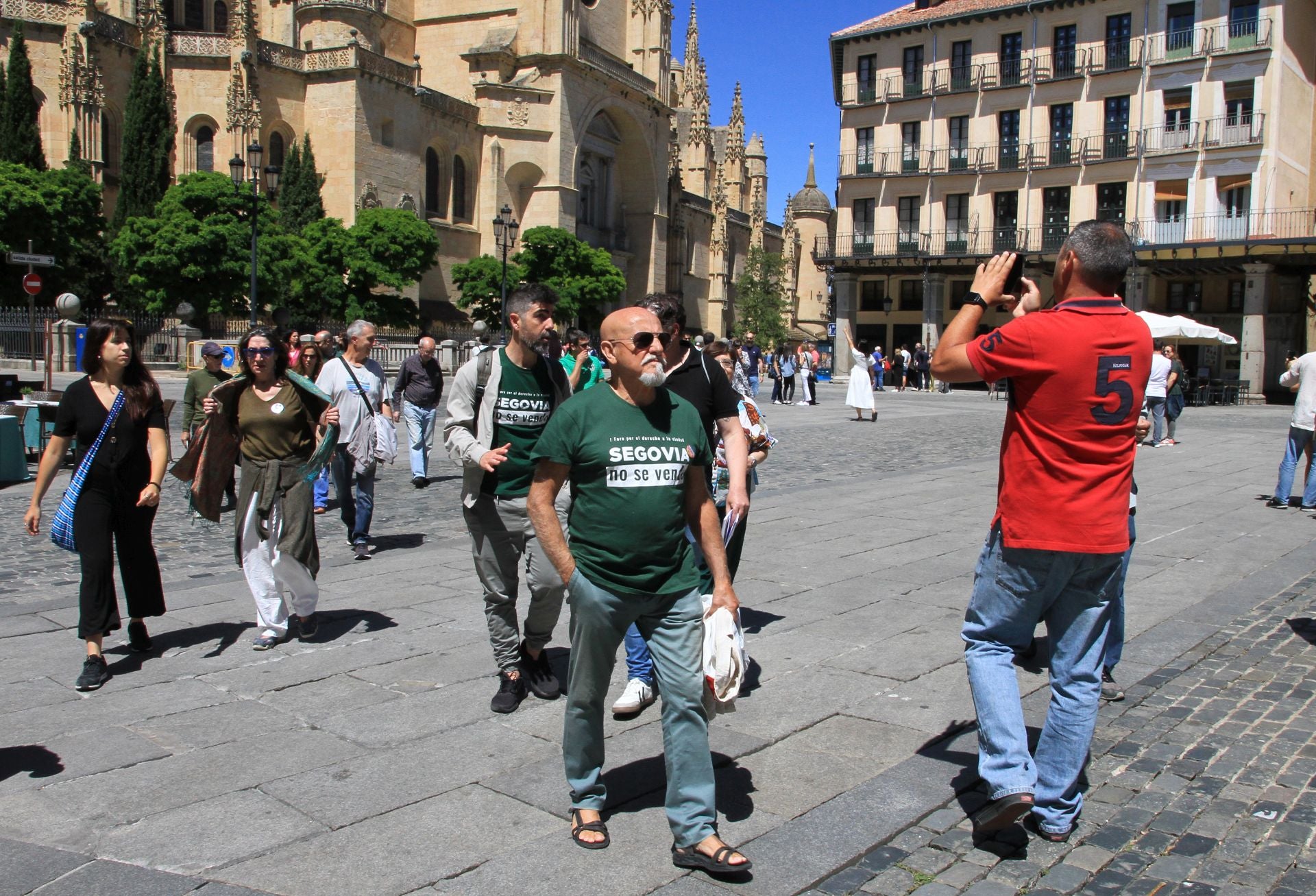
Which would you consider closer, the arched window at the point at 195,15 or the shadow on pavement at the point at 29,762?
the shadow on pavement at the point at 29,762

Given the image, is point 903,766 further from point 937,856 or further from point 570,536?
point 570,536

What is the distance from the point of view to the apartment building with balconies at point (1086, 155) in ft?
121

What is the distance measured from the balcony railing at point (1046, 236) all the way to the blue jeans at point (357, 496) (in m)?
31.4

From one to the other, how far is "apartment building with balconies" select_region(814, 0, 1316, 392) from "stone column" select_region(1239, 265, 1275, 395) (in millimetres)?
49

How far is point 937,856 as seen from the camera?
346cm

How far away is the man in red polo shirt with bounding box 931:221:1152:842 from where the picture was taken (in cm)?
339

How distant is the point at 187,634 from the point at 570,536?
11.7 feet

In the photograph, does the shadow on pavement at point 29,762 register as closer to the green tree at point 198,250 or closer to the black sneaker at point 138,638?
the black sneaker at point 138,638

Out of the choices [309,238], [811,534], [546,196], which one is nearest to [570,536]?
[811,534]

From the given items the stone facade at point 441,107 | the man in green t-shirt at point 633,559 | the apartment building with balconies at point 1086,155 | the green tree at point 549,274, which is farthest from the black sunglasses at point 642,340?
the stone facade at point 441,107

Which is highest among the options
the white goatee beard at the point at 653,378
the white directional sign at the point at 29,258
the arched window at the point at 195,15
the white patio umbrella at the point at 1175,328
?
the arched window at the point at 195,15

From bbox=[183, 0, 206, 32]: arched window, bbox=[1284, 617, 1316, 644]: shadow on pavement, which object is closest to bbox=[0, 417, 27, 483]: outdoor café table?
bbox=[1284, 617, 1316, 644]: shadow on pavement

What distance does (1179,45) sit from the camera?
3875cm

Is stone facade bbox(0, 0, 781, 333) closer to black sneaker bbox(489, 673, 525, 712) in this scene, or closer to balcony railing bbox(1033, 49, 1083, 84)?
balcony railing bbox(1033, 49, 1083, 84)
